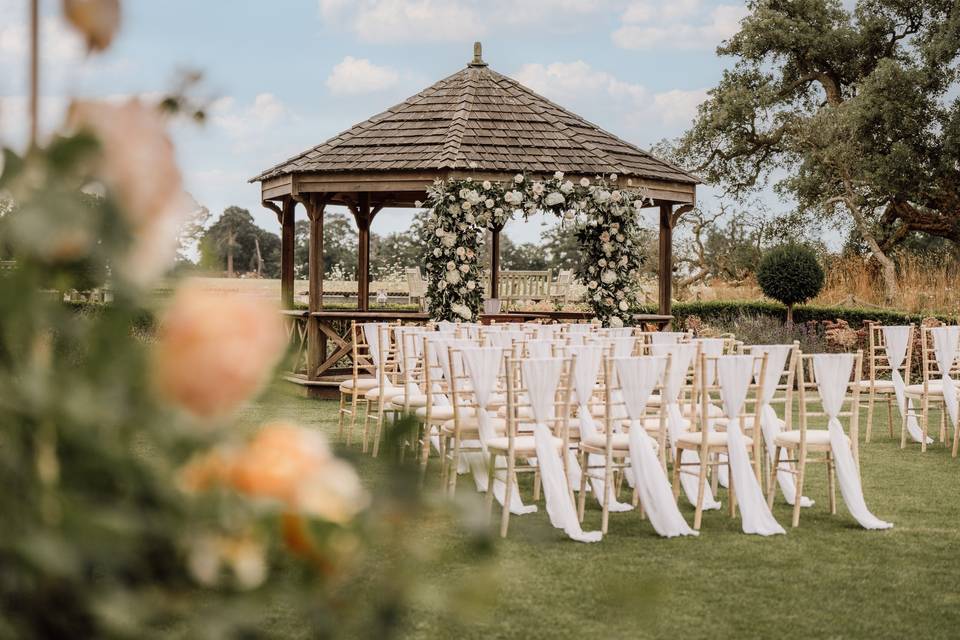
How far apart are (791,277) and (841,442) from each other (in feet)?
41.3

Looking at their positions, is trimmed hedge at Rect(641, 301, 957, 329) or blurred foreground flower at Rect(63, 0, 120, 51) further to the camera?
trimmed hedge at Rect(641, 301, 957, 329)

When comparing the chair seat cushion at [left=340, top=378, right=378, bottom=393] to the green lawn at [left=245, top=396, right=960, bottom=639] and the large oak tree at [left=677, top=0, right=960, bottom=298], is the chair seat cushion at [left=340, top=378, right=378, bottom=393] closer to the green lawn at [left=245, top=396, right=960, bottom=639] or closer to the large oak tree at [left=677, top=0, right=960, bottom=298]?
the green lawn at [left=245, top=396, right=960, bottom=639]

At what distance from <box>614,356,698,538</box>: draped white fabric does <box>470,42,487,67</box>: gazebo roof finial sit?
12.6 m

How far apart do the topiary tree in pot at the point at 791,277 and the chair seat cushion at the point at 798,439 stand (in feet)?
40.1

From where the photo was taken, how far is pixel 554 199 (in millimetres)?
14367

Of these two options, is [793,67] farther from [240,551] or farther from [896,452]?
[240,551]

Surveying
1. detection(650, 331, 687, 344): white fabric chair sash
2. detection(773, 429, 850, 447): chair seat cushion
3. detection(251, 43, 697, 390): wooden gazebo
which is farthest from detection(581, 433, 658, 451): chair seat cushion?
detection(251, 43, 697, 390): wooden gazebo

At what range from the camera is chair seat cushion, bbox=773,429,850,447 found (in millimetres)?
7176

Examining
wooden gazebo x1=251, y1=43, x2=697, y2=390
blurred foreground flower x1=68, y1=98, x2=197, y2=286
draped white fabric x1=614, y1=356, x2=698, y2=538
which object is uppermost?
wooden gazebo x1=251, y1=43, x2=697, y2=390

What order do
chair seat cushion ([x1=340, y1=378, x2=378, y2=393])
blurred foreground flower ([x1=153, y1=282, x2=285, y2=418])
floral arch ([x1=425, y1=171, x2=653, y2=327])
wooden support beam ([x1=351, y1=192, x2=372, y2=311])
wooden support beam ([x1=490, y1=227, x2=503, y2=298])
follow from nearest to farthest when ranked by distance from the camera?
blurred foreground flower ([x1=153, y1=282, x2=285, y2=418]) → chair seat cushion ([x1=340, y1=378, x2=378, y2=393]) → floral arch ([x1=425, y1=171, x2=653, y2=327]) → wooden support beam ([x1=490, y1=227, x2=503, y2=298]) → wooden support beam ([x1=351, y1=192, x2=372, y2=311])

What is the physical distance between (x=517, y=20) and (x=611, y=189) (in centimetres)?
1554

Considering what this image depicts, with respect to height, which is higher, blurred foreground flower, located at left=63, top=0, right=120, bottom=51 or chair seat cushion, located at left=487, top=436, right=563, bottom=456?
blurred foreground flower, located at left=63, top=0, right=120, bottom=51

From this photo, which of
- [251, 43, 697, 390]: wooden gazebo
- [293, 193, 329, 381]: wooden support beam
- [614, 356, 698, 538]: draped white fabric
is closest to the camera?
[614, 356, 698, 538]: draped white fabric

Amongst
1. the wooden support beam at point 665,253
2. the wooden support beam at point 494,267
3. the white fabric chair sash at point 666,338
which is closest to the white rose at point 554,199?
the wooden support beam at point 494,267
